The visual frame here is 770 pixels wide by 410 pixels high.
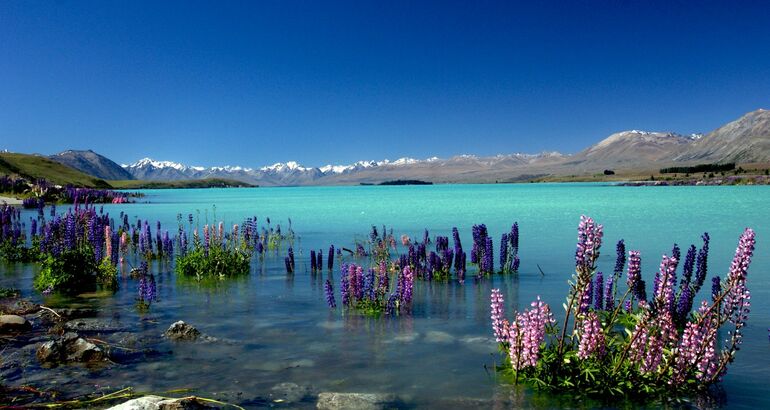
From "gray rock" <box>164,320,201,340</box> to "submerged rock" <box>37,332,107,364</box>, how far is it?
57.0 inches

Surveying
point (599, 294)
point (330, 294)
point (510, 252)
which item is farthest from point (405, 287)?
point (510, 252)

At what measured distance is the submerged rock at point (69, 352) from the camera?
877 centimetres

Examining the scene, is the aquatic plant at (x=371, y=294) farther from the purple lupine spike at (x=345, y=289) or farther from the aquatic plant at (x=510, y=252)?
the aquatic plant at (x=510, y=252)

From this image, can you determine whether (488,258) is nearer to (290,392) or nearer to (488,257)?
(488,257)

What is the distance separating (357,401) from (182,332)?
466cm

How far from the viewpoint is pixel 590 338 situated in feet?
24.1

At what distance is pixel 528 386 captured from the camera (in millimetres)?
7805

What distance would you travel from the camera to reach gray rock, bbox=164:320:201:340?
33.7 ft

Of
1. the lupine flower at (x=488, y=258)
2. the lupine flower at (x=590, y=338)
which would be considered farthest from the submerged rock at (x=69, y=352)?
the lupine flower at (x=488, y=258)

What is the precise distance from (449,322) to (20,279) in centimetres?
1365

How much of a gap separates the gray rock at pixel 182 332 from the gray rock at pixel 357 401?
3.95 metres

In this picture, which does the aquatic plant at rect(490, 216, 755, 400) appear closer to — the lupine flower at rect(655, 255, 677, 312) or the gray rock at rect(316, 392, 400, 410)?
the lupine flower at rect(655, 255, 677, 312)

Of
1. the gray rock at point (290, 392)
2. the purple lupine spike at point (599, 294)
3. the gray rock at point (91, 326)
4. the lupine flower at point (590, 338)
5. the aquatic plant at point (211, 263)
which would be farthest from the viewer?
the aquatic plant at point (211, 263)

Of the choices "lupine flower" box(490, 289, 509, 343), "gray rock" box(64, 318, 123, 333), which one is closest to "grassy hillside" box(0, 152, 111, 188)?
"gray rock" box(64, 318, 123, 333)
